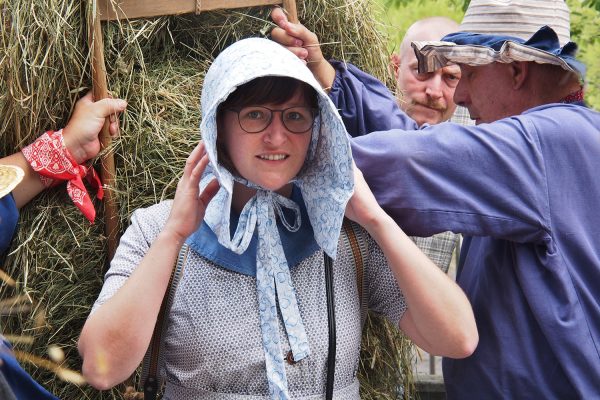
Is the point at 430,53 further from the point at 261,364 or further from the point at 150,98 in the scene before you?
the point at 261,364

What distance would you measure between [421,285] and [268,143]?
49 centimetres

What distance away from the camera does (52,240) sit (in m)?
2.51

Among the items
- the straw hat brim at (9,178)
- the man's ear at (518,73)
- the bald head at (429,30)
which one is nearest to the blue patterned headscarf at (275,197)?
the straw hat brim at (9,178)

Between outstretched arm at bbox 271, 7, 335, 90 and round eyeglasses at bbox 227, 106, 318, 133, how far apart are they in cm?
45

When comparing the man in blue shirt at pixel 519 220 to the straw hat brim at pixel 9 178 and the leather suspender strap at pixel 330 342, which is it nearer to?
the leather suspender strap at pixel 330 342

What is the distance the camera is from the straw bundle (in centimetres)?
242

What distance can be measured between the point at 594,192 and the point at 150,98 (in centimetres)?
124

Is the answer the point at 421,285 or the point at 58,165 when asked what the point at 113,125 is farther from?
the point at 421,285

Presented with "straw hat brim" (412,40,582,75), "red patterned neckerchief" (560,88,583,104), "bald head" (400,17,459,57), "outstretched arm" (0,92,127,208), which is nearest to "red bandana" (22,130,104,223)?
"outstretched arm" (0,92,127,208)

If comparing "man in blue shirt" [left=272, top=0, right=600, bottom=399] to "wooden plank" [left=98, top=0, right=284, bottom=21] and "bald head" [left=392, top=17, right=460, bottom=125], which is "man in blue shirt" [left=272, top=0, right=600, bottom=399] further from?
"bald head" [left=392, top=17, right=460, bottom=125]

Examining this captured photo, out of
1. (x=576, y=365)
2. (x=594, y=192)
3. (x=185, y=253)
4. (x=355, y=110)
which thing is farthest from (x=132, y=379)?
(x=594, y=192)

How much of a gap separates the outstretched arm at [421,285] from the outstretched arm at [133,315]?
41 cm

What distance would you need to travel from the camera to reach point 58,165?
7.98ft

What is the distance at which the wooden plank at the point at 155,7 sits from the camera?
2.45 meters
